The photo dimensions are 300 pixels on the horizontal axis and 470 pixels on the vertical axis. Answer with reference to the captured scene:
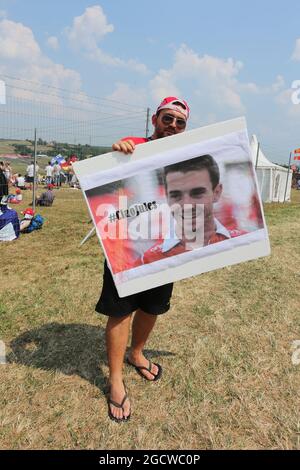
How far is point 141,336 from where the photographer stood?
249cm

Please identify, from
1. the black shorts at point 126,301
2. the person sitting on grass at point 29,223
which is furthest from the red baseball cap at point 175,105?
the person sitting on grass at point 29,223

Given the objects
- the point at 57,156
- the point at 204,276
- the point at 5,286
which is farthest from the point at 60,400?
the point at 57,156

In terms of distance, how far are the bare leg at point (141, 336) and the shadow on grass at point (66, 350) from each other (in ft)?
0.75

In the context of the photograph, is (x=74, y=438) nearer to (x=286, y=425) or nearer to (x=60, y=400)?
(x=60, y=400)

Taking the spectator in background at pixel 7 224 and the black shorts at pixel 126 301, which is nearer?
the black shorts at pixel 126 301

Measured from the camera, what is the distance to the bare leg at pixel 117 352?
211 centimetres

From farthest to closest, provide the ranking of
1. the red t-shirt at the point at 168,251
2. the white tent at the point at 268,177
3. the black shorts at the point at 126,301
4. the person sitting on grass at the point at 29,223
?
the white tent at the point at 268,177
the person sitting on grass at the point at 29,223
the black shorts at the point at 126,301
the red t-shirt at the point at 168,251

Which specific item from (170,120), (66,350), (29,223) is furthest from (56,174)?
(170,120)

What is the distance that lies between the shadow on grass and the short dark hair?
62.8 inches

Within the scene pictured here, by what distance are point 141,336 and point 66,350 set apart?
0.71m

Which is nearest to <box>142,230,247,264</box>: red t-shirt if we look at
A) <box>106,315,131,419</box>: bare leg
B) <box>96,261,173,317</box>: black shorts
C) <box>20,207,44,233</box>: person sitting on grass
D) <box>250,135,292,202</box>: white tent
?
<box>96,261,173,317</box>: black shorts

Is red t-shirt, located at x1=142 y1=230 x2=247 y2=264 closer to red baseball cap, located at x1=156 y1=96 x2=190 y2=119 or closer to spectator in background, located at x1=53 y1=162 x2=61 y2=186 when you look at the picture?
red baseball cap, located at x1=156 y1=96 x2=190 y2=119

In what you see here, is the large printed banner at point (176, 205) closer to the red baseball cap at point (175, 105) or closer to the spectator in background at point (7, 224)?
the red baseball cap at point (175, 105)
